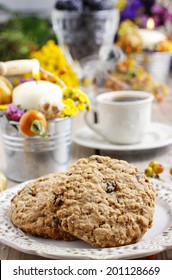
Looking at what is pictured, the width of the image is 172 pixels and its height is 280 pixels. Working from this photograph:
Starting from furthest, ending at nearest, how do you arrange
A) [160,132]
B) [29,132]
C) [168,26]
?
[168,26] → [160,132] → [29,132]

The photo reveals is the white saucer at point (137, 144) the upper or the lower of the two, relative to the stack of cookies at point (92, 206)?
lower

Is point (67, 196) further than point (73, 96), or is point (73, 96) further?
point (73, 96)

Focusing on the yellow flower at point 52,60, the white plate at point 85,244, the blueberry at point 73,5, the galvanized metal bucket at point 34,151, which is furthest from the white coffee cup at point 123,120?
the blueberry at point 73,5

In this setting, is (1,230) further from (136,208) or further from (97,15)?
(97,15)

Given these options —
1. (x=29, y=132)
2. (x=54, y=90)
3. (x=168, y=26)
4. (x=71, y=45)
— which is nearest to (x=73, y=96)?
(x=54, y=90)

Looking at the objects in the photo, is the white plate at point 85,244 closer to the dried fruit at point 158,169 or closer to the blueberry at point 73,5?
the dried fruit at point 158,169

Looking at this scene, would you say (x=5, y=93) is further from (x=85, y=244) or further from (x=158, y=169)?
(x=85, y=244)
